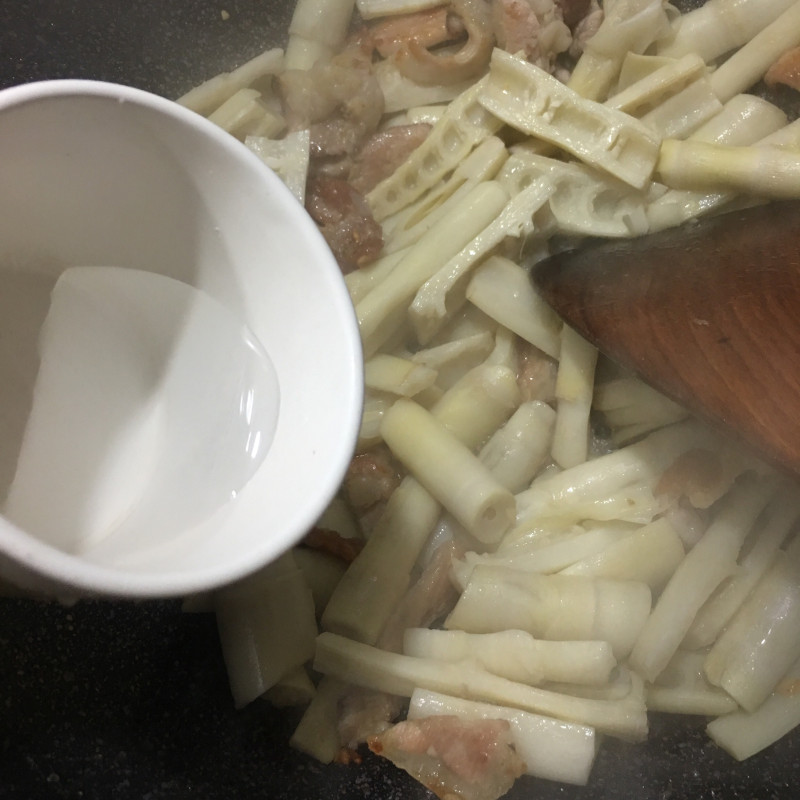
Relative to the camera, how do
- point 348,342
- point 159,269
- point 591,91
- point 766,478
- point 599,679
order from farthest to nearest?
point 591,91, point 766,478, point 599,679, point 159,269, point 348,342

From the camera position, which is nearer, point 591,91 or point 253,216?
point 253,216

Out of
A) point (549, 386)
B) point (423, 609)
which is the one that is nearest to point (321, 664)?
point (423, 609)

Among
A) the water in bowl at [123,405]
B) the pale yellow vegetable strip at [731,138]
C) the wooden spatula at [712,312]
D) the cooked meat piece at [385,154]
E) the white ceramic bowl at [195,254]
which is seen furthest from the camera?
the cooked meat piece at [385,154]

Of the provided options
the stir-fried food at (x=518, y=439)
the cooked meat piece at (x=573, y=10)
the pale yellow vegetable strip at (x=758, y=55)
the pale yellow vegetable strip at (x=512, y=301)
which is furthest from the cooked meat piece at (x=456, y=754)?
the cooked meat piece at (x=573, y=10)

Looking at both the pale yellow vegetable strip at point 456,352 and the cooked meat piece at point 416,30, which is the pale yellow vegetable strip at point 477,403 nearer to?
the pale yellow vegetable strip at point 456,352

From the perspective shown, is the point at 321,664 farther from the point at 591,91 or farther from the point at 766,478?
the point at 591,91

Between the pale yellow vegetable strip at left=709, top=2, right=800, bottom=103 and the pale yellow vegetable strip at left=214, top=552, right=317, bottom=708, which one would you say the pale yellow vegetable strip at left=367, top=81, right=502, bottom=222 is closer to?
the pale yellow vegetable strip at left=709, top=2, right=800, bottom=103

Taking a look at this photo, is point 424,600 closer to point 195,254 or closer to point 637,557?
point 637,557
